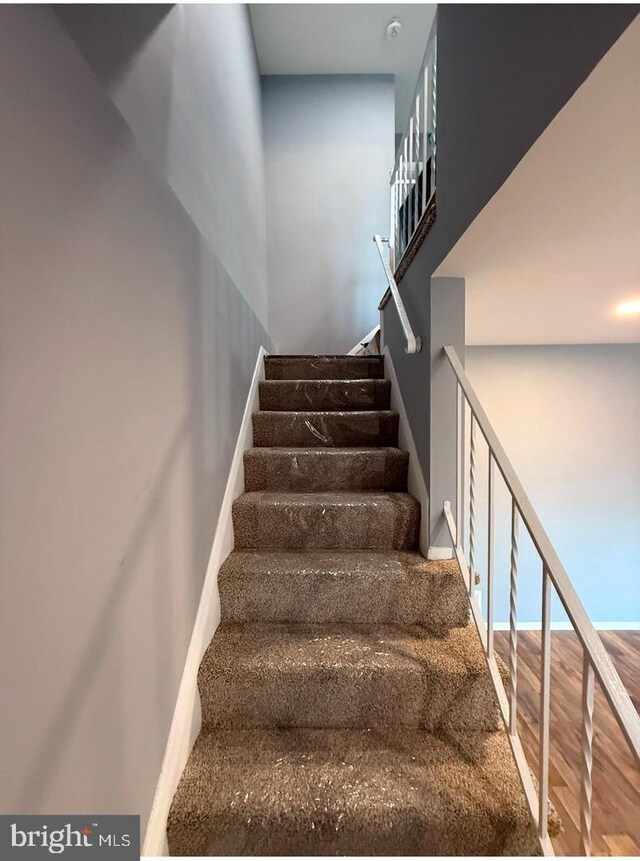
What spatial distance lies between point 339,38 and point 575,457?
3.37 metres

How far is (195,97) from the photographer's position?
1395mm

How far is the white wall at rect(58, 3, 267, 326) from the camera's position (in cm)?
84

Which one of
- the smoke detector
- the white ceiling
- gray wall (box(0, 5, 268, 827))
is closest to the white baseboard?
gray wall (box(0, 5, 268, 827))

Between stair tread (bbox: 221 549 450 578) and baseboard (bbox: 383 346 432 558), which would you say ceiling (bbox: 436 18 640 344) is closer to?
baseboard (bbox: 383 346 432 558)

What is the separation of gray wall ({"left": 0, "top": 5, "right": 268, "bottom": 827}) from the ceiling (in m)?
0.79

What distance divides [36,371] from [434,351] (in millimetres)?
1220

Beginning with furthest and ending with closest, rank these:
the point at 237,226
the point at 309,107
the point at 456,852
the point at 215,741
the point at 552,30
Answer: the point at 309,107 < the point at 237,226 < the point at 215,741 < the point at 456,852 < the point at 552,30

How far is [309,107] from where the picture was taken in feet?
10.5

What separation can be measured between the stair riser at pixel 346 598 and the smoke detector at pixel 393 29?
3.48 meters

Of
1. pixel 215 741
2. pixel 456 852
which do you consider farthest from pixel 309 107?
pixel 456 852

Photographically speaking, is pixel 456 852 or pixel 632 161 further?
pixel 456 852

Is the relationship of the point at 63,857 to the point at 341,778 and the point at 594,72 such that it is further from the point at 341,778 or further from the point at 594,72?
the point at 594,72

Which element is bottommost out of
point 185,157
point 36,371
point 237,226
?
point 36,371

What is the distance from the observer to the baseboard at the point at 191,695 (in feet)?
3.05
